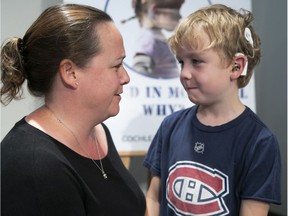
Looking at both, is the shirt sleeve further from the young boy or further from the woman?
the woman

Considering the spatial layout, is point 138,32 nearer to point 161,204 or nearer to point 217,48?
point 217,48

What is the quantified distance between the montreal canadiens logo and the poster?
0.50 metres

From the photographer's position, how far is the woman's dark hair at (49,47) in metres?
0.83

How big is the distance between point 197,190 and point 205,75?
31 centimetres

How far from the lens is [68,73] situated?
Answer: 853 mm

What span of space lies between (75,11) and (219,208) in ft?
1.99

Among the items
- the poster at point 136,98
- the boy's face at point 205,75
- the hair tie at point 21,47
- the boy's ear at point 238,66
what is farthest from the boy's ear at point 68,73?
the poster at point 136,98

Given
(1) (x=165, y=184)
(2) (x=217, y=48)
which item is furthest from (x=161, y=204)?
(2) (x=217, y=48)

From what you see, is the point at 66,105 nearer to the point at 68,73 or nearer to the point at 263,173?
the point at 68,73

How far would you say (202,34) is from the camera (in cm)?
99

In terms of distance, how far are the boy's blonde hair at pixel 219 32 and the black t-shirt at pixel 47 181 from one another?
1.34 feet

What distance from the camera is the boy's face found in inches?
39.2

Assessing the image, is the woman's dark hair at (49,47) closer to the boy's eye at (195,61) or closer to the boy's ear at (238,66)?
the boy's eye at (195,61)

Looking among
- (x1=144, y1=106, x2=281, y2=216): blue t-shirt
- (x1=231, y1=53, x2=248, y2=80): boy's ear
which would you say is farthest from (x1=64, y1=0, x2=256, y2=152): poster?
(x1=231, y1=53, x2=248, y2=80): boy's ear
